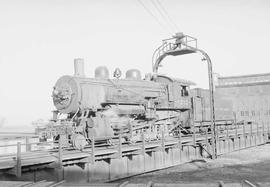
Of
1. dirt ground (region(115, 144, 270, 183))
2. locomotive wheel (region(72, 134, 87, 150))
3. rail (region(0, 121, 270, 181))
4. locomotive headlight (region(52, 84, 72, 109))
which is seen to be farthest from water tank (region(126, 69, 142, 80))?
locomotive wheel (region(72, 134, 87, 150))

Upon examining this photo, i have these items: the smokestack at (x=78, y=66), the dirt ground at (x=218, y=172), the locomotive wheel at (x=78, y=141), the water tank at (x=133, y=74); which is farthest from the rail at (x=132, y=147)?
the smokestack at (x=78, y=66)

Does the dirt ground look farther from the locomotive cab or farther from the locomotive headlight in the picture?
the locomotive headlight

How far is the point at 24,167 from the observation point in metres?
10.5

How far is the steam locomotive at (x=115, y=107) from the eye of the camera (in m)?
15.0

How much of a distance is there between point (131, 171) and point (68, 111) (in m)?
4.30

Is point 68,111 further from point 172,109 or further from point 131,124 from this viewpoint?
point 172,109

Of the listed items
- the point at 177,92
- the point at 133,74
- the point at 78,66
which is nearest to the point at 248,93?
the point at 177,92

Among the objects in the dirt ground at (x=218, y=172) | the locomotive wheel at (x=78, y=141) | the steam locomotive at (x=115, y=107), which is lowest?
the dirt ground at (x=218, y=172)

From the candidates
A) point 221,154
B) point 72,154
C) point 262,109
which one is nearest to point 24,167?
point 72,154

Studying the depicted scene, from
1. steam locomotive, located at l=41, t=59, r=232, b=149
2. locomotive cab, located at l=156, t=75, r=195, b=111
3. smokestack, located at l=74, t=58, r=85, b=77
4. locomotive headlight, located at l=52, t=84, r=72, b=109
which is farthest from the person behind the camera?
locomotive cab, located at l=156, t=75, r=195, b=111

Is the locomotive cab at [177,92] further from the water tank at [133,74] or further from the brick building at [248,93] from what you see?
the brick building at [248,93]

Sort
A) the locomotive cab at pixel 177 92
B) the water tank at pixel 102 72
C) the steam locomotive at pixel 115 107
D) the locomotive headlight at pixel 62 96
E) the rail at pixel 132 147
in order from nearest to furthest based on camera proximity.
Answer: the rail at pixel 132 147 → the steam locomotive at pixel 115 107 → the locomotive headlight at pixel 62 96 → the water tank at pixel 102 72 → the locomotive cab at pixel 177 92

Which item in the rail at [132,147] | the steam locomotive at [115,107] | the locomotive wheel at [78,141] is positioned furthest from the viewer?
the steam locomotive at [115,107]

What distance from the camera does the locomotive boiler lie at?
15.1 metres
